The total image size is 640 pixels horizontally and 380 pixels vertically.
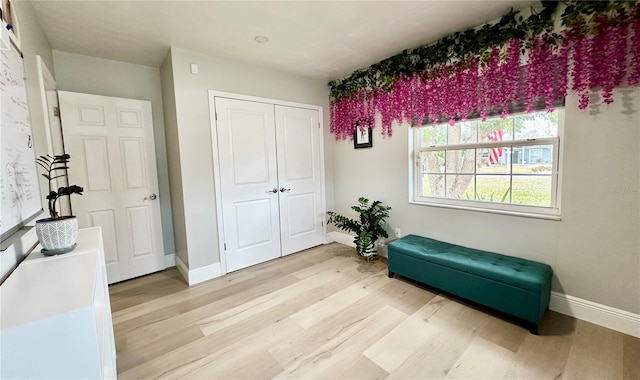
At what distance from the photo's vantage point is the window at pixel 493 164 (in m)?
2.12

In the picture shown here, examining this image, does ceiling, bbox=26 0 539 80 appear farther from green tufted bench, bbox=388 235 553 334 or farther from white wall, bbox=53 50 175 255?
green tufted bench, bbox=388 235 553 334

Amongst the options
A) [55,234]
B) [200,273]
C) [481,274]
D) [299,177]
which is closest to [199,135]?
[299,177]

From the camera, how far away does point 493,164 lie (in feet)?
7.98

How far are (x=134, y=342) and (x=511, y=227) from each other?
3092mm

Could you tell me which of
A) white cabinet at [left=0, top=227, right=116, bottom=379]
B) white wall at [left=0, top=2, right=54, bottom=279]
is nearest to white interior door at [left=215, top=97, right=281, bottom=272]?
white wall at [left=0, top=2, right=54, bottom=279]

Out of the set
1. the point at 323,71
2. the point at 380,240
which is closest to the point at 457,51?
the point at 323,71

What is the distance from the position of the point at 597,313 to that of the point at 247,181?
10.7 feet

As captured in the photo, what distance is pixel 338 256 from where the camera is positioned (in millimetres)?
3428

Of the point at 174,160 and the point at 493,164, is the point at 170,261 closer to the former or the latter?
the point at 174,160

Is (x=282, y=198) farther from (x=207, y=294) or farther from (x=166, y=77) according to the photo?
(x=166, y=77)

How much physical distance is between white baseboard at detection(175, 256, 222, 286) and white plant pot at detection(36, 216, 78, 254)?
1.62m

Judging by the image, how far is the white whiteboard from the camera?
1064 mm

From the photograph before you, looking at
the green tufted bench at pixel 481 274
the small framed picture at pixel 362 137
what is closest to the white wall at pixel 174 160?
the small framed picture at pixel 362 137

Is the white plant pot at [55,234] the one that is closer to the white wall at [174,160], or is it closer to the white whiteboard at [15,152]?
the white whiteboard at [15,152]
